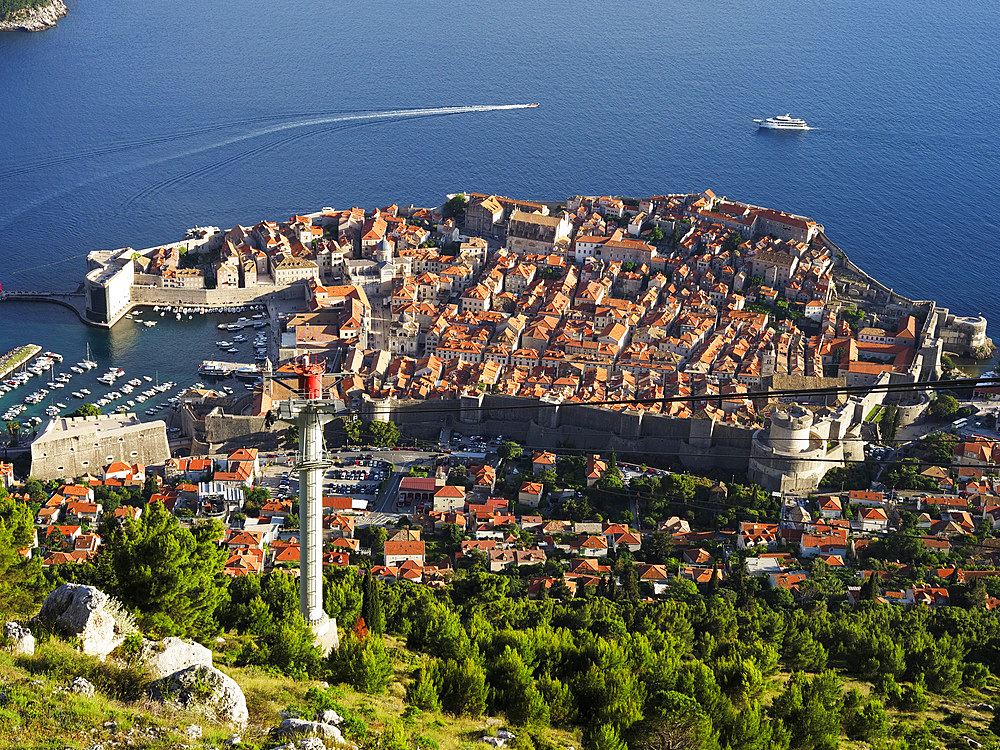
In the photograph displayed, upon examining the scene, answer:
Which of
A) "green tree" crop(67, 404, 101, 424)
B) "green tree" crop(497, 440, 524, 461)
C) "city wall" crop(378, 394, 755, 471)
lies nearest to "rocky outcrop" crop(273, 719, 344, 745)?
"city wall" crop(378, 394, 755, 471)

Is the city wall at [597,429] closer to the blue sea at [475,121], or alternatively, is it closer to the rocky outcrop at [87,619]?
the blue sea at [475,121]

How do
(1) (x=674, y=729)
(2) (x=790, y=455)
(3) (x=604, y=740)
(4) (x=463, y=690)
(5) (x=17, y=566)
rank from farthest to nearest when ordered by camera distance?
(2) (x=790, y=455), (5) (x=17, y=566), (4) (x=463, y=690), (1) (x=674, y=729), (3) (x=604, y=740)

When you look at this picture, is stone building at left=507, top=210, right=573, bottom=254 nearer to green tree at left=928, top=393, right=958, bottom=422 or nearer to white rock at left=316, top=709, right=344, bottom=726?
green tree at left=928, top=393, right=958, bottom=422

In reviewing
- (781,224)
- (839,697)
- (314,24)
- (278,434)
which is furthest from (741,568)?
(314,24)

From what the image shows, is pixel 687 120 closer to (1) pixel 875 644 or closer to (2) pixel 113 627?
(1) pixel 875 644

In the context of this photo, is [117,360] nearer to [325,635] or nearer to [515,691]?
[325,635]

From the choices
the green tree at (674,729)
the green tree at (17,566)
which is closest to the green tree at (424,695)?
the green tree at (674,729)

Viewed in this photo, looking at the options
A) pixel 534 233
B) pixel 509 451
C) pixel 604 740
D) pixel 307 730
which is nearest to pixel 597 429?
pixel 509 451
